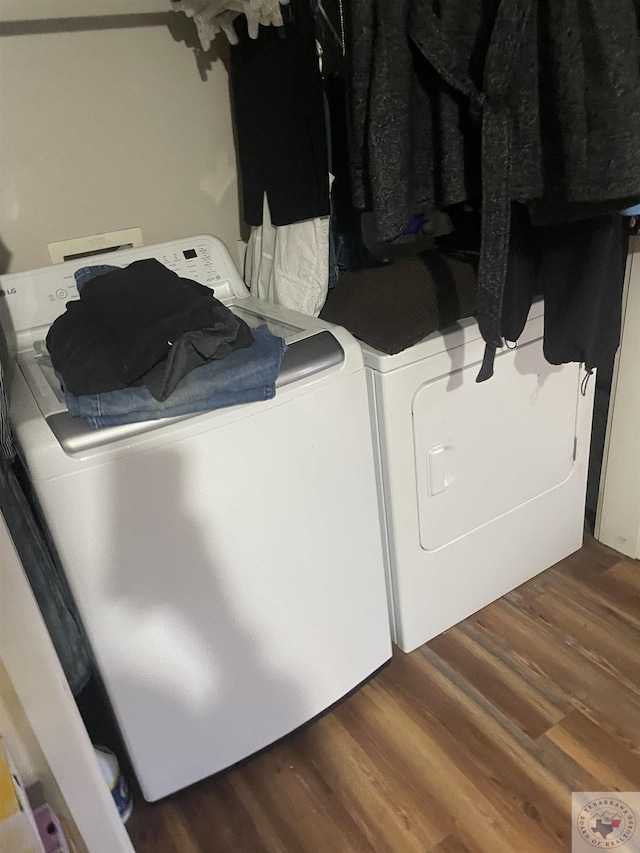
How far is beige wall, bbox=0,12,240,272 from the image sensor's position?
1.41 m

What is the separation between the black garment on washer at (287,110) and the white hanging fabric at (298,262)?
3 cm

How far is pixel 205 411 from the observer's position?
1.09m

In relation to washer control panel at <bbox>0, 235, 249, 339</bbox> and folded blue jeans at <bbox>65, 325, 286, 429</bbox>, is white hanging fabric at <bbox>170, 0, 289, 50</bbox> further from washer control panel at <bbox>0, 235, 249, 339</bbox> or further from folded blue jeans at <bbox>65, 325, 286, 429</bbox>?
folded blue jeans at <bbox>65, 325, 286, 429</bbox>

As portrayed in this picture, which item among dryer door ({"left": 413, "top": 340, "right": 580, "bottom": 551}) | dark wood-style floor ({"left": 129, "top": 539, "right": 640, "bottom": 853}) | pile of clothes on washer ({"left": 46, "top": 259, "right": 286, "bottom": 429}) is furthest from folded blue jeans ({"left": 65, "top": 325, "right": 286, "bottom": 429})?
dark wood-style floor ({"left": 129, "top": 539, "right": 640, "bottom": 853})

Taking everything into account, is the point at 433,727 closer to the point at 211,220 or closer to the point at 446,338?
the point at 446,338

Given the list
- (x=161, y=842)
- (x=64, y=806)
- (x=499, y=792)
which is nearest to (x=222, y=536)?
(x=64, y=806)

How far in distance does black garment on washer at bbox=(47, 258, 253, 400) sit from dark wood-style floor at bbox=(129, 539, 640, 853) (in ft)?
2.95

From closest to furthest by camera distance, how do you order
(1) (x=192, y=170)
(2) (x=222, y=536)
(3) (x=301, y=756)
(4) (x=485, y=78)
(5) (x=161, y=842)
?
(4) (x=485, y=78), (2) (x=222, y=536), (5) (x=161, y=842), (3) (x=301, y=756), (1) (x=192, y=170)

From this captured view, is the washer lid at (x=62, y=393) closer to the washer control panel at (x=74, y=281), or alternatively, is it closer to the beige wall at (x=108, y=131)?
the washer control panel at (x=74, y=281)

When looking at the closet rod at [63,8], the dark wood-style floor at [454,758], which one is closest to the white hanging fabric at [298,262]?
the closet rod at [63,8]

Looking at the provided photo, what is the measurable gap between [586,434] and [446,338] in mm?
616

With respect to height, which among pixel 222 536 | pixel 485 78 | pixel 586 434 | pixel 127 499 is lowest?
pixel 586 434

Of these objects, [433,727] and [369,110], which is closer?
[369,110]

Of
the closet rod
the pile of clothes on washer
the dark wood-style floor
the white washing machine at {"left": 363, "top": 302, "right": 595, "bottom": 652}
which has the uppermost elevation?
the closet rod
